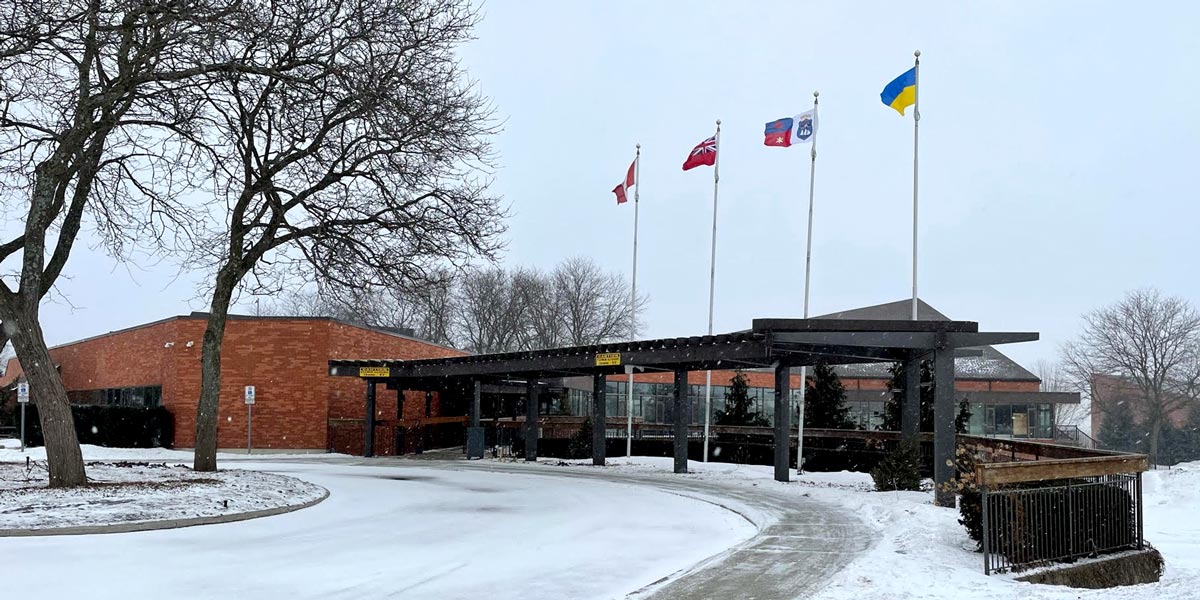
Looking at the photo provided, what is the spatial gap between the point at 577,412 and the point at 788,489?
1416 inches

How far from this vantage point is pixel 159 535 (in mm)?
13102

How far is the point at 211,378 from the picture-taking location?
21234 millimetres

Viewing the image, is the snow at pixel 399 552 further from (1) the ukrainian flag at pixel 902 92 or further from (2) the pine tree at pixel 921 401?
(2) the pine tree at pixel 921 401

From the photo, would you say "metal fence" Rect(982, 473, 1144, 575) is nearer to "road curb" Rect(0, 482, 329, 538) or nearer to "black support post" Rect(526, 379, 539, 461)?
"road curb" Rect(0, 482, 329, 538)

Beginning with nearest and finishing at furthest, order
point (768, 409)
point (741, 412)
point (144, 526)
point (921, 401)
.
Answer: point (144, 526) < point (921, 401) < point (741, 412) < point (768, 409)

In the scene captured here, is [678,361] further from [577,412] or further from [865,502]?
[577,412]

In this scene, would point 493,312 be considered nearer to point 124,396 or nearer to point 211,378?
point 124,396

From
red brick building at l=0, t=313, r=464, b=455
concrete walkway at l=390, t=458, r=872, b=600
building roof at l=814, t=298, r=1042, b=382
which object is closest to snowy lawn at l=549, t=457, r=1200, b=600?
concrete walkway at l=390, t=458, r=872, b=600

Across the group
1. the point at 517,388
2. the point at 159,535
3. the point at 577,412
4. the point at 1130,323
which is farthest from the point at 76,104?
the point at 1130,323

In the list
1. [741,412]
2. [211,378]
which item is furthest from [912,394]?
[211,378]

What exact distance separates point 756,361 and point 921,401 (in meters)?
9.75

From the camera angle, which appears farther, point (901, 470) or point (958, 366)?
point (958, 366)

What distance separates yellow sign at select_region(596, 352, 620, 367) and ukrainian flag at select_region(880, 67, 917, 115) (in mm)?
10609

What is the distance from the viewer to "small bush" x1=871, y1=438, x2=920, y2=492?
869 inches
